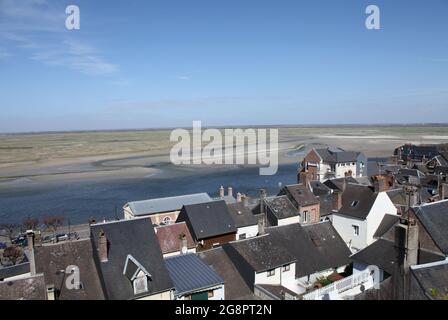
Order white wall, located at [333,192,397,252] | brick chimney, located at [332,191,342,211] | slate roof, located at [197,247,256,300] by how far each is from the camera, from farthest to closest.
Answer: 1. brick chimney, located at [332,191,342,211]
2. white wall, located at [333,192,397,252]
3. slate roof, located at [197,247,256,300]

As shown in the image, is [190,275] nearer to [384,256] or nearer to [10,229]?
[384,256]

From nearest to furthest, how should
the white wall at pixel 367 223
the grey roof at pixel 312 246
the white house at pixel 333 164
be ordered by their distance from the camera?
the grey roof at pixel 312 246 < the white wall at pixel 367 223 < the white house at pixel 333 164

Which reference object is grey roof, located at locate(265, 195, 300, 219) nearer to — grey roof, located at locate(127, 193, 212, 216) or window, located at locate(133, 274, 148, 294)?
grey roof, located at locate(127, 193, 212, 216)

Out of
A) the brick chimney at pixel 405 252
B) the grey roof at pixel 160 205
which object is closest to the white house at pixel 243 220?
the grey roof at pixel 160 205

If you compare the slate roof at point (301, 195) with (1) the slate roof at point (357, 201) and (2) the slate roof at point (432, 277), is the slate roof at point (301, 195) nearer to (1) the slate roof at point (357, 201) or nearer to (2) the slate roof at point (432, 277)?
(1) the slate roof at point (357, 201)

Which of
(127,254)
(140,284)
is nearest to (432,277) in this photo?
(140,284)

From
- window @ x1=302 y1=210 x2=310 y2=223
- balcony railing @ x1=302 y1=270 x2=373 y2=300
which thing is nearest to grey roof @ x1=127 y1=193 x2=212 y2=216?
window @ x1=302 y1=210 x2=310 y2=223
